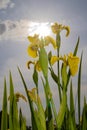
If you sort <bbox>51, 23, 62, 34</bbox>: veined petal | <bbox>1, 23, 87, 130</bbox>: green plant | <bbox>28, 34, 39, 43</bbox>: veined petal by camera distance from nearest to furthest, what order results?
1. <bbox>1, 23, 87, 130</bbox>: green plant
2. <bbox>28, 34, 39, 43</bbox>: veined petal
3. <bbox>51, 23, 62, 34</bbox>: veined petal

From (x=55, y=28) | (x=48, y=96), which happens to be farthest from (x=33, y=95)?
(x=55, y=28)

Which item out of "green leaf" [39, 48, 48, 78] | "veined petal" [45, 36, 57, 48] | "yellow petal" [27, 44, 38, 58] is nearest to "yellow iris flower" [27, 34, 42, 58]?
"yellow petal" [27, 44, 38, 58]

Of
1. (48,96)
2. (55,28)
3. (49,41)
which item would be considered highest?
(55,28)

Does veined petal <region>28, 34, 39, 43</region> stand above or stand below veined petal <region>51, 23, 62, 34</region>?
below

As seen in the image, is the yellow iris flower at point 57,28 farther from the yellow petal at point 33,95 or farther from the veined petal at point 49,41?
the yellow petal at point 33,95

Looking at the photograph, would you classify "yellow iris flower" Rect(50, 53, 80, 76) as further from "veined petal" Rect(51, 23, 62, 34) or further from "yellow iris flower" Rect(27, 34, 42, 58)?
"veined petal" Rect(51, 23, 62, 34)

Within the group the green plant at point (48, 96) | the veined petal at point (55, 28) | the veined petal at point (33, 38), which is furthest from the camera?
the veined petal at point (55, 28)

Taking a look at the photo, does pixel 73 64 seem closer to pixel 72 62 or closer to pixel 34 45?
pixel 72 62

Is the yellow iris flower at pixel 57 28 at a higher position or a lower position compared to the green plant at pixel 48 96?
higher

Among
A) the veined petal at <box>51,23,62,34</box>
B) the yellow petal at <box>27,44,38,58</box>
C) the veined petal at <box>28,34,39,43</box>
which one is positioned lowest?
the yellow petal at <box>27,44,38,58</box>

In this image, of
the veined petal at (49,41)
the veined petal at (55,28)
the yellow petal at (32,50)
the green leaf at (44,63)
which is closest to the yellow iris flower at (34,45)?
the yellow petal at (32,50)

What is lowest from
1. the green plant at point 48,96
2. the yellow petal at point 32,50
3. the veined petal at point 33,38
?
the green plant at point 48,96

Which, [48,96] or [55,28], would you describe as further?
[55,28]
